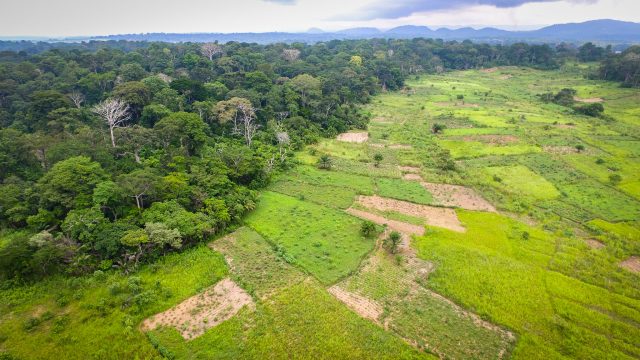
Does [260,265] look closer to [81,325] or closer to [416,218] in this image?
[81,325]

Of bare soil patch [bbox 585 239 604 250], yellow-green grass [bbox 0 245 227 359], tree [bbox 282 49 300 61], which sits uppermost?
tree [bbox 282 49 300 61]

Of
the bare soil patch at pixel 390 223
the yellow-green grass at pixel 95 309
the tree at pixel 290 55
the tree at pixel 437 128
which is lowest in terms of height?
the yellow-green grass at pixel 95 309

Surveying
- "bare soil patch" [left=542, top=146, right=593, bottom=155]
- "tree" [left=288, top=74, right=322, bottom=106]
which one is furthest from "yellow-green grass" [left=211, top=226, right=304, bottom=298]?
"bare soil patch" [left=542, top=146, right=593, bottom=155]

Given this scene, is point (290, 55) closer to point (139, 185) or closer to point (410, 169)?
point (410, 169)

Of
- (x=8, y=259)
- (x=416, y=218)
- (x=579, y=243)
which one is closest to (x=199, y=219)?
(x=8, y=259)

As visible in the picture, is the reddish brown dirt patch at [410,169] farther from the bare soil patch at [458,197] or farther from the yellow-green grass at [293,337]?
the yellow-green grass at [293,337]

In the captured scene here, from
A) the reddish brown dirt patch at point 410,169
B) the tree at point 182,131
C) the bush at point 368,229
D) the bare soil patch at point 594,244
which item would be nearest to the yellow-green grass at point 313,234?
the bush at point 368,229

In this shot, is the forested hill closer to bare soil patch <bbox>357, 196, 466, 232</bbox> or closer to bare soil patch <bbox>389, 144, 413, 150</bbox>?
bare soil patch <bbox>389, 144, 413, 150</bbox>
